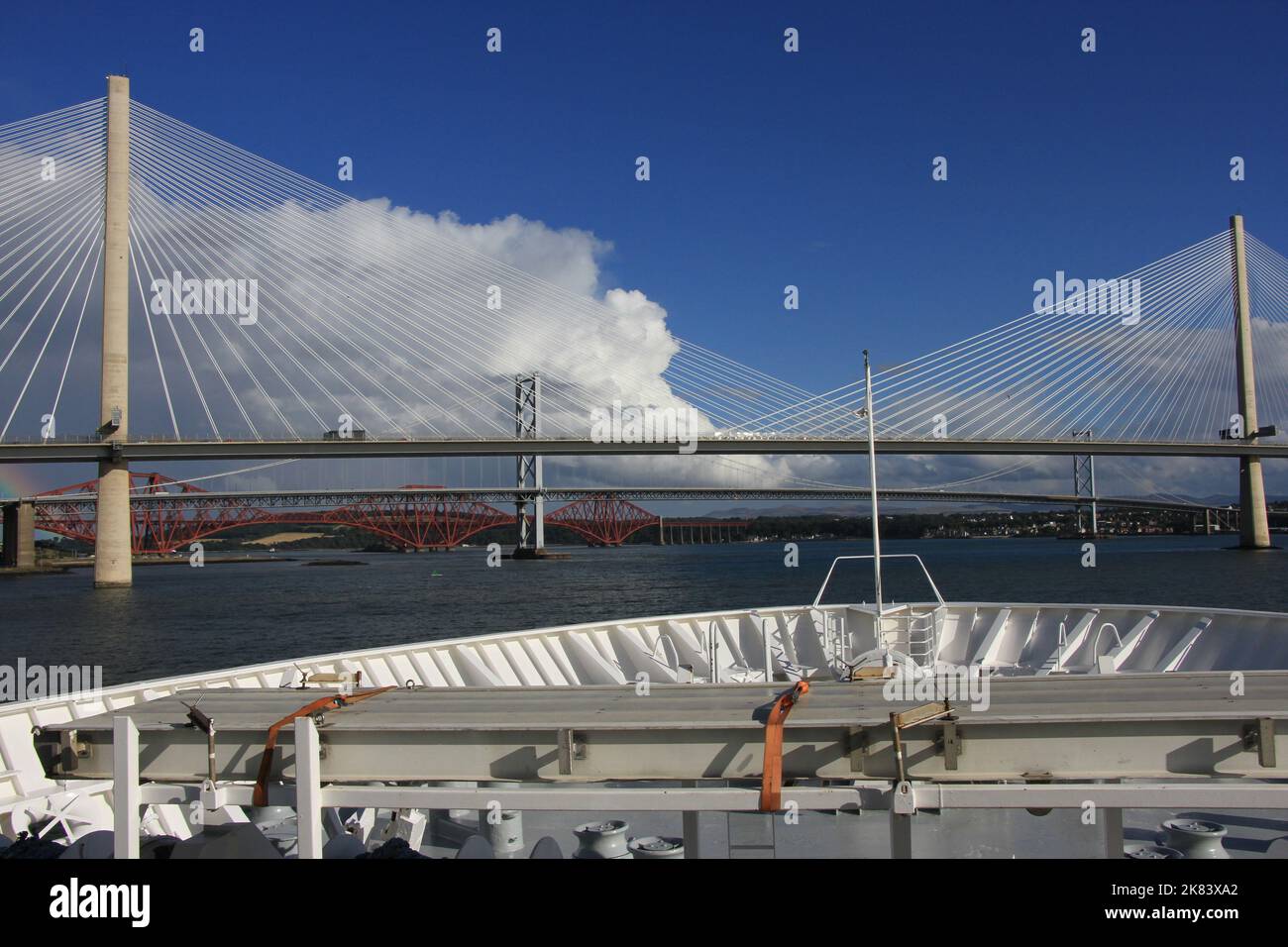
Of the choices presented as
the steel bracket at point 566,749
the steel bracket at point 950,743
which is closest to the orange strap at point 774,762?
the steel bracket at point 950,743

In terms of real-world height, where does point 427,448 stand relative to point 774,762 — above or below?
above

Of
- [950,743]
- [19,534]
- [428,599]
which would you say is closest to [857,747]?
[950,743]

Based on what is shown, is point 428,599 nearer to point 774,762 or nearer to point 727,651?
point 727,651

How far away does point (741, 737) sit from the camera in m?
3.16

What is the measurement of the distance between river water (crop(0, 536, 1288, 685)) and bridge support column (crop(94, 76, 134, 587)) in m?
4.09

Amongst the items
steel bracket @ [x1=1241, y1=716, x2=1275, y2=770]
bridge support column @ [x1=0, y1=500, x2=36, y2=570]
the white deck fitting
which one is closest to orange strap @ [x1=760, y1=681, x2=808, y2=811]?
steel bracket @ [x1=1241, y1=716, x2=1275, y2=770]

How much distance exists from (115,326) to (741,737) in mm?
52407

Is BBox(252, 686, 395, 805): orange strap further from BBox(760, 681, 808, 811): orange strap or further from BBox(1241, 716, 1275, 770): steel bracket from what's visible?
BBox(1241, 716, 1275, 770): steel bracket

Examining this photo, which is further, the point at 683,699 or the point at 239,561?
the point at 239,561

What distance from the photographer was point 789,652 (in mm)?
11109

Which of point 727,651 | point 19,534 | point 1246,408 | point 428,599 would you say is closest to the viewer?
point 727,651
